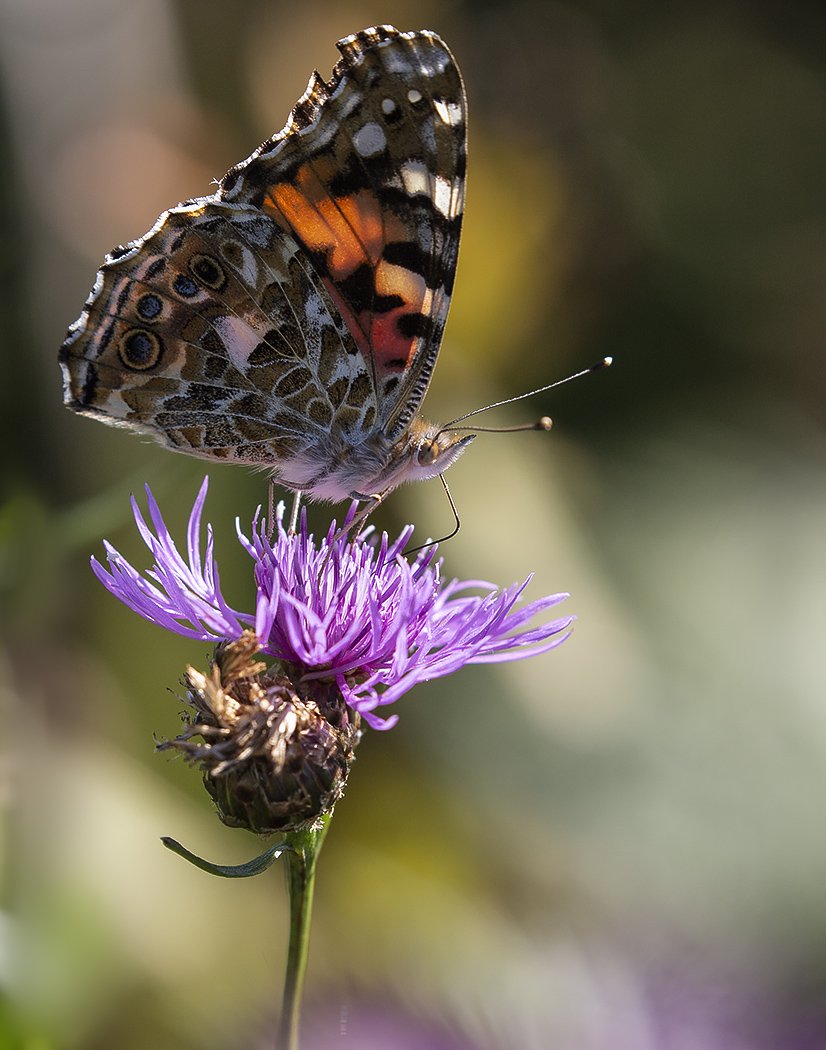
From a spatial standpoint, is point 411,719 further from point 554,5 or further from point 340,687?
point 554,5

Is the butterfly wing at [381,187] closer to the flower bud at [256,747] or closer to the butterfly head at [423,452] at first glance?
the butterfly head at [423,452]

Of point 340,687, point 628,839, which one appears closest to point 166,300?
point 340,687

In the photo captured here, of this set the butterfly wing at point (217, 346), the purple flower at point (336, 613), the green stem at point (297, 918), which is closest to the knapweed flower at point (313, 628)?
the purple flower at point (336, 613)

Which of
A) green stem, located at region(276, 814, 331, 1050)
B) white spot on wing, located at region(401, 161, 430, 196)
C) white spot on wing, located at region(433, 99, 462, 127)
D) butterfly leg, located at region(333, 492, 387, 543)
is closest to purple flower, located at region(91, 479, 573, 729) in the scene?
butterfly leg, located at region(333, 492, 387, 543)

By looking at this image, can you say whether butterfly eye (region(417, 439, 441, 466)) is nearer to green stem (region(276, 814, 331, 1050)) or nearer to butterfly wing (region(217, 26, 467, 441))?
butterfly wing (region(217, 26, 467, 441))

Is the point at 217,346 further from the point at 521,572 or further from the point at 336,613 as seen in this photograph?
the point at 521,572

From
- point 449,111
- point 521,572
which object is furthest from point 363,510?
point 521,572
